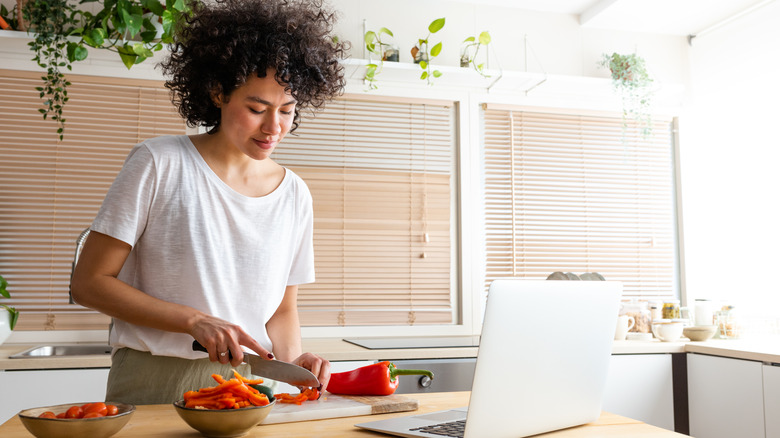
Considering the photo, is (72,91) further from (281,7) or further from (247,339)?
(247,339)

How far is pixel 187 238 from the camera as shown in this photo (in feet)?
4.20

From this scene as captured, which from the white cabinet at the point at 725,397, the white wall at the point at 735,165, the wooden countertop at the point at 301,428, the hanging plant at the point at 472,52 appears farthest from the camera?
the white wall at the point at 735,165

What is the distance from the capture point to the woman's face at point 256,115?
1300 millimetres

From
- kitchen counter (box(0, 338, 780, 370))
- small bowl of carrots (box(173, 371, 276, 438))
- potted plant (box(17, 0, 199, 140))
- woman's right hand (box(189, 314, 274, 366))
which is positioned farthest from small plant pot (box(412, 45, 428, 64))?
small bowl of carrots (box(173, 371, 276, 438))

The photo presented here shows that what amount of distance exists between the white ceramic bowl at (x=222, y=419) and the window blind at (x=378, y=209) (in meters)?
2.02

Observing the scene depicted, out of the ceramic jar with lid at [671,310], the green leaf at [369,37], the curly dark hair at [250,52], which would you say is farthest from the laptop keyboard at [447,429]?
the ceramic jar with lid at [671,310]

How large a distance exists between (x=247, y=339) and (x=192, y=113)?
2.04 feet

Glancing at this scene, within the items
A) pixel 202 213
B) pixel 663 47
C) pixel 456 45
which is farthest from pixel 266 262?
pixel 663 47

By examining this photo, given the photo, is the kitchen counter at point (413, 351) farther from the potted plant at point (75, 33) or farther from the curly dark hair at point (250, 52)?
the curly dark hair at point (250, 52)

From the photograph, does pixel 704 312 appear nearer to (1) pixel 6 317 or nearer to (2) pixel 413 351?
(2) pixel 413 351

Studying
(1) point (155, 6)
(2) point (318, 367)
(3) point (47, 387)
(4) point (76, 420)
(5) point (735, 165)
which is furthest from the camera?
(5) point (735, 165)

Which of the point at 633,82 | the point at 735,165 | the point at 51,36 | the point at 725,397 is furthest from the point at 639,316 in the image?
the point at 51,36

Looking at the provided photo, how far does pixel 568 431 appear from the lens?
1.10 meters

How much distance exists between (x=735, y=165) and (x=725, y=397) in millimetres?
1273
